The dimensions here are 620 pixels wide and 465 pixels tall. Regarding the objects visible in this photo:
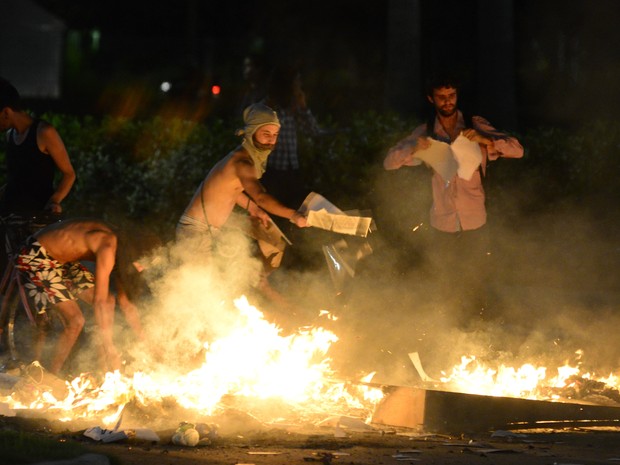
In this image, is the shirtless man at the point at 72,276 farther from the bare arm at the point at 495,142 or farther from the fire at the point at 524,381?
the bare arm at the point at 495,142

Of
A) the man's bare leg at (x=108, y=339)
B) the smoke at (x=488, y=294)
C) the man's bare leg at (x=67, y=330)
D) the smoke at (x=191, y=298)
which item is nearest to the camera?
the man's bare leg at (x=108, y=339)

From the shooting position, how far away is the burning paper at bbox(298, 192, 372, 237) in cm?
808

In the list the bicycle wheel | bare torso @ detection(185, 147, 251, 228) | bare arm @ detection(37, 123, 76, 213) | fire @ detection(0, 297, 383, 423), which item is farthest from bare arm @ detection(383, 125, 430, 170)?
the bicycle wheel

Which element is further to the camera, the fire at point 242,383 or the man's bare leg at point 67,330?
the man's bare leg at point 67,330

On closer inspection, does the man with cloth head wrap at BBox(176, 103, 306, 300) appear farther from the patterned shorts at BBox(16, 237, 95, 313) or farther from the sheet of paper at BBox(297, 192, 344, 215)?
the patterned shorts at BBox(16, 237, 95, 313)

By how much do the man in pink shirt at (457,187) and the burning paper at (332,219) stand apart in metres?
0.92

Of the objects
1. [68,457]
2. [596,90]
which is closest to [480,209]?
[68,457]

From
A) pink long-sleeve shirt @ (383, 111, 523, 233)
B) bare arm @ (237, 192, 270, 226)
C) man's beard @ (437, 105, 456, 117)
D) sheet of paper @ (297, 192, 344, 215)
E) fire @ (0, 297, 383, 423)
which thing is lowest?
fire @ (0, 297, 383, 423)

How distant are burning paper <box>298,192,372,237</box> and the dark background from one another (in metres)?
8.46

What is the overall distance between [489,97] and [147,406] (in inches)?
435

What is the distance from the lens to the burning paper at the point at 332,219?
8.08 m

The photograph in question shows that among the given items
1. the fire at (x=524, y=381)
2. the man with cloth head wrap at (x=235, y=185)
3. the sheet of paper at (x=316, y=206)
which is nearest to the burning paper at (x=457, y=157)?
the sheet of paper at (x=316, y=206)

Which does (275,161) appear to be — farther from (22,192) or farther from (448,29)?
(448,29)

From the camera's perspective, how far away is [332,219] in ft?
26.6
